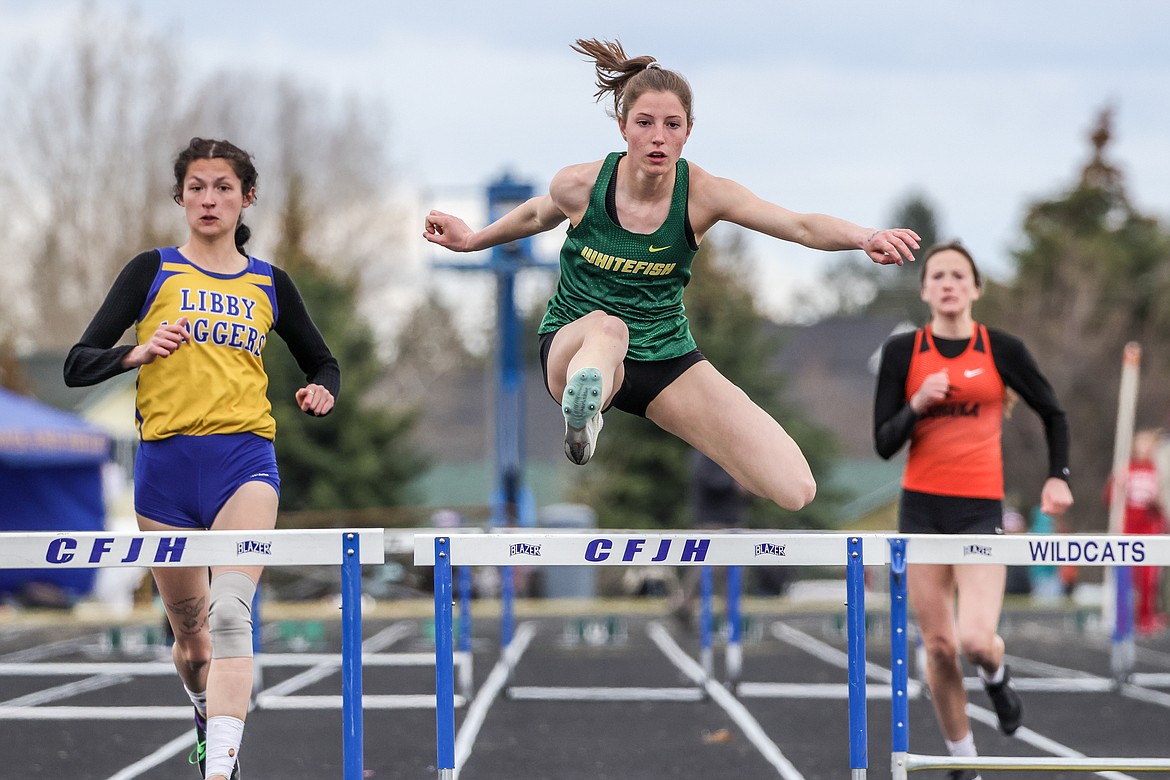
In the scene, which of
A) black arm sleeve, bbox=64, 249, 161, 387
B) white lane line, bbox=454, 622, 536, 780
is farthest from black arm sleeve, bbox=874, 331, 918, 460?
black arm sleeve, bbox=64, 249, 161, 387

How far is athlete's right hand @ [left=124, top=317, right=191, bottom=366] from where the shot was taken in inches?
152

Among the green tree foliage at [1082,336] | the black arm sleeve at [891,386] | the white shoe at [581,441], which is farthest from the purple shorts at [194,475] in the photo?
the green tree foliage at [1082,336]

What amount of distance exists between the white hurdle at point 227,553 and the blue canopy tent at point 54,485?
13363 mm

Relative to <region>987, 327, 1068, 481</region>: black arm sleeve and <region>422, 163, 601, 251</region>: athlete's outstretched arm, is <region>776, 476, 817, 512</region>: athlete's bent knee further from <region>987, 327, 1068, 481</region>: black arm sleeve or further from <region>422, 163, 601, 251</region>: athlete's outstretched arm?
<region>987, 327, 1068, 481</region>: black arm sleeve

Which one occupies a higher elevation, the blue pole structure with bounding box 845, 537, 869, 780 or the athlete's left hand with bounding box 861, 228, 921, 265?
the athlete's left hand with bounding box 861, 228, 921, 265

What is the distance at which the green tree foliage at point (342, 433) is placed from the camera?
1008 inches

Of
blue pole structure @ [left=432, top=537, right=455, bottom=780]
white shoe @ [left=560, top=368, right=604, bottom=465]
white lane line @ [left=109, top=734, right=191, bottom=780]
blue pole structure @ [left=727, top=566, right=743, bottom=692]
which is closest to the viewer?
blue pole structure @ [left=432, top=537, right=455, bottom=780]

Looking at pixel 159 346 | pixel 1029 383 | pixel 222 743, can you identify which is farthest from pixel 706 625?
pixel 159 346

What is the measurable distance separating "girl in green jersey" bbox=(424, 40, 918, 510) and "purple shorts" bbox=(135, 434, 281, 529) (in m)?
1.00

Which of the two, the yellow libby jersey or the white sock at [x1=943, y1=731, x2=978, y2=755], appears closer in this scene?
the yellow libby jersey

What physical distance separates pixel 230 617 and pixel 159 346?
86 cm

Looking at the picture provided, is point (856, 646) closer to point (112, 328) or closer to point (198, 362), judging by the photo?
point (198, 362)

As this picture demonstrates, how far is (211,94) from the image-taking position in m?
38.0

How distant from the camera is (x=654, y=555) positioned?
393 cm
